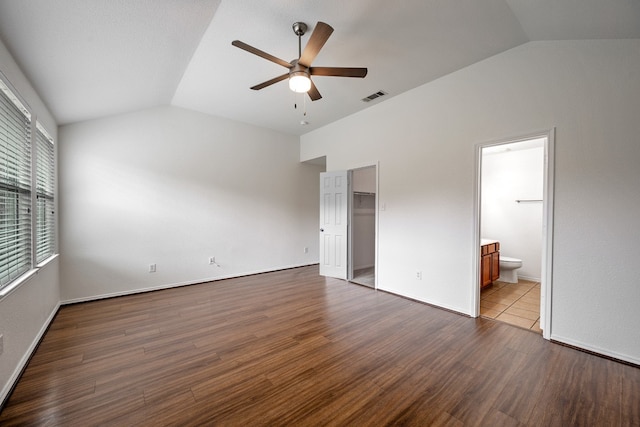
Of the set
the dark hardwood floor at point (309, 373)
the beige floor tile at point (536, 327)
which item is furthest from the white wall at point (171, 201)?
the beige floor tile at point (536, 327)

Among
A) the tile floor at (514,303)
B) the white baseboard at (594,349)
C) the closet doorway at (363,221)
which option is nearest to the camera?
the white baseboard at (594,349)

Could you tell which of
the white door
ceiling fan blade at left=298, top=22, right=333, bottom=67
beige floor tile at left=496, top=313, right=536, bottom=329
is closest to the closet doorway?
the white door

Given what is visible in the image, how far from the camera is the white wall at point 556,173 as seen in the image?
2211 mm

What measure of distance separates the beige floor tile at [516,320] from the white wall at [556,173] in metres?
0.33

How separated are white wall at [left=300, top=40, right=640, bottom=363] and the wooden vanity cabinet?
0.89 meters

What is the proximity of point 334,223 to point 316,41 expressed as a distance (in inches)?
131

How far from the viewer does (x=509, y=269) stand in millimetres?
4516

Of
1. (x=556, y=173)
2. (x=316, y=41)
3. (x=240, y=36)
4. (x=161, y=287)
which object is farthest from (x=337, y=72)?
(x=161, y=287)

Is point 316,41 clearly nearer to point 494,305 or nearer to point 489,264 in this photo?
point 494,305

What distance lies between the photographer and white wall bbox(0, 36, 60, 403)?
5.90ft

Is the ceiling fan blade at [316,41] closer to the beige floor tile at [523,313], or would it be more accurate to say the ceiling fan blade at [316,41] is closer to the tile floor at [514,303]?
the tile floor at [514,303]

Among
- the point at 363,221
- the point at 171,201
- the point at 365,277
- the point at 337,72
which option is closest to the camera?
the point at 337,72

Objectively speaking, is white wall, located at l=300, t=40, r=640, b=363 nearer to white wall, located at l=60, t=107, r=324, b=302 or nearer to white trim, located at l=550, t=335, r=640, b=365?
white trim, located at l=550, t=335, r=640, b=365

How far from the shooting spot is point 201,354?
231cm
